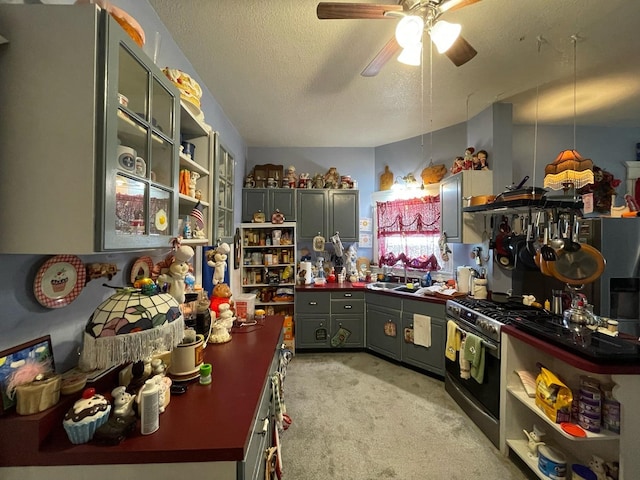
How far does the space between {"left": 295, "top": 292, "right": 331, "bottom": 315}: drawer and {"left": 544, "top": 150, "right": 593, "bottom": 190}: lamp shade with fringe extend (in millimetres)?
2441

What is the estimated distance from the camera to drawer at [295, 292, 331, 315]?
131 inches

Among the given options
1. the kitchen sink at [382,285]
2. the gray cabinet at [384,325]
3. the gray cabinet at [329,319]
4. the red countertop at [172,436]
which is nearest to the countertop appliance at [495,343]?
the gray cabinet at [384,325]

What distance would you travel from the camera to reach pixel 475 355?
1.99 metres

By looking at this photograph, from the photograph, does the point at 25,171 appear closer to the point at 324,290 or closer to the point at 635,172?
the point at 324,290

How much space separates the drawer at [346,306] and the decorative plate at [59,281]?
2.64 metres

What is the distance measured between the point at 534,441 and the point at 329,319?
6.82ft

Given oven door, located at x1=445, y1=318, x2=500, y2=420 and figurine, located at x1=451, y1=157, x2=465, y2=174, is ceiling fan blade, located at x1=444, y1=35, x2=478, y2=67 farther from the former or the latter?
oven door, located at x1=445, y1=318, x2=500, y2=420

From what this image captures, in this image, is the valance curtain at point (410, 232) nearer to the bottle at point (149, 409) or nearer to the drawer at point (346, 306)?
the drawer at point (346, 306)

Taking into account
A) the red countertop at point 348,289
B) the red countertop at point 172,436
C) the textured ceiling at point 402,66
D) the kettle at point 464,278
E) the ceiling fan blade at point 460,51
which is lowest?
the red countertop at point 172,436

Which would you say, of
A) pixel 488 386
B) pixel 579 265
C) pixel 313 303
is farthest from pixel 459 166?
pixel 313 303

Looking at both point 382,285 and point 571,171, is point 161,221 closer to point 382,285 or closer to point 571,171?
point 571,171

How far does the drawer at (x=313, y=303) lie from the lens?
332 cm

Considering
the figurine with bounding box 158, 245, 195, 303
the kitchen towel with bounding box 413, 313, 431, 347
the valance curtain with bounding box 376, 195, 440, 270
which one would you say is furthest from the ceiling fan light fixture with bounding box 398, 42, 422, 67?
the kitchen towel with bounding box 413, 313, 431, 347

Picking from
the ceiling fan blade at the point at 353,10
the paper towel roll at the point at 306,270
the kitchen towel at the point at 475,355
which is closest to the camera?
the ceiling fan blade at the point at 353,10
